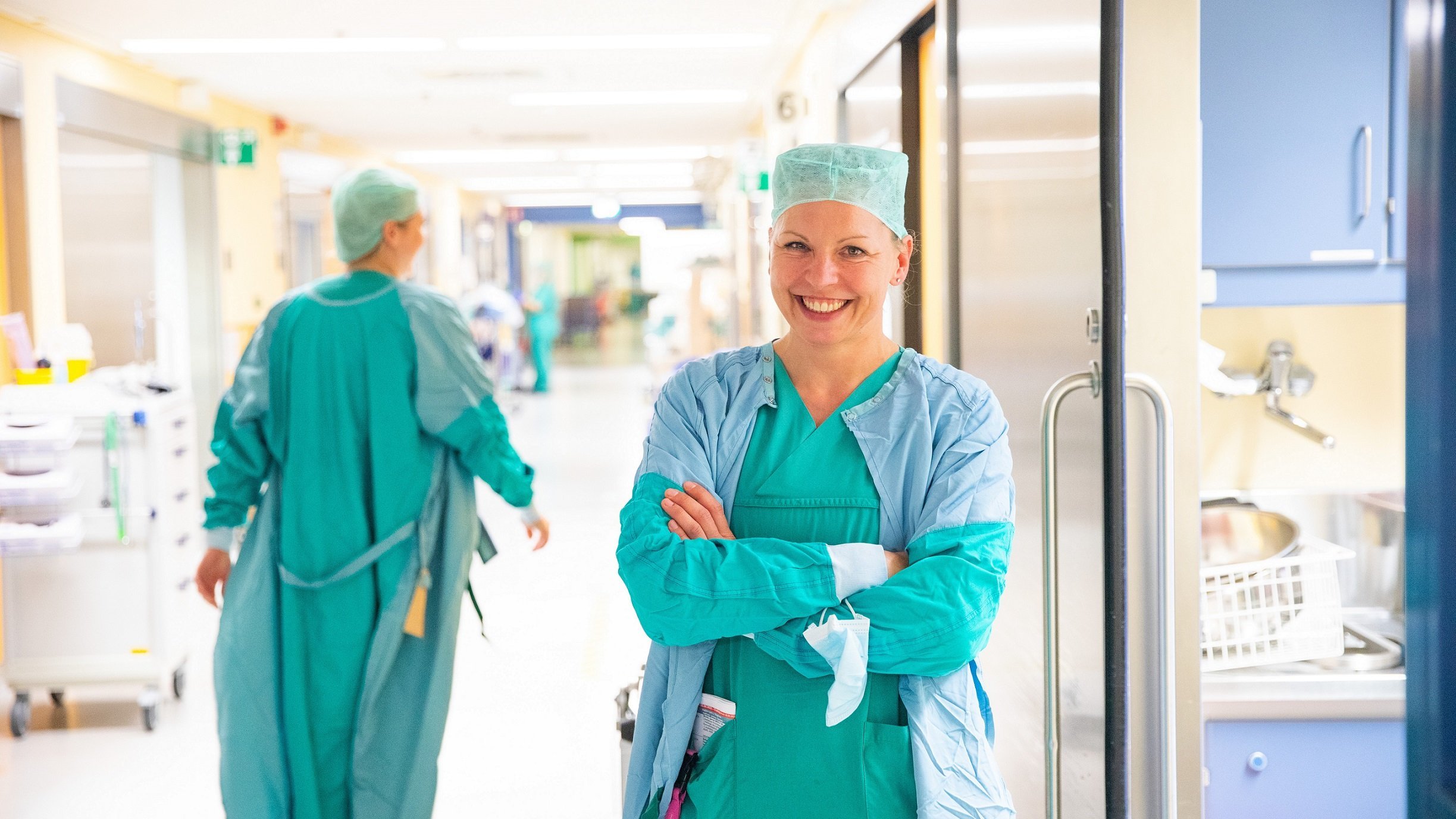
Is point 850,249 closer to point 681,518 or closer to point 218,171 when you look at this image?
point 681,518

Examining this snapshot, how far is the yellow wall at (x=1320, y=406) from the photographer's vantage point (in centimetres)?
307

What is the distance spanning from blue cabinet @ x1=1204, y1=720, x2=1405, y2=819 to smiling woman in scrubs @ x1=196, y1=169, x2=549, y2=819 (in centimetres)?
169

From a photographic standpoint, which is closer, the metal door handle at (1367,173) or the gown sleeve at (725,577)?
the gown sleeve at (725,577)

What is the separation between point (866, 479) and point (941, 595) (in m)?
0.20

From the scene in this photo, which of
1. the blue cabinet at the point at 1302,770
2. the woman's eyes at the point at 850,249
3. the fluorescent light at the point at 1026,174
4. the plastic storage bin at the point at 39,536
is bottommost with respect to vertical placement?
the blue cabinet at the point at 1302,770

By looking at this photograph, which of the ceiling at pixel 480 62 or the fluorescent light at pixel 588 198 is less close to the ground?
the fluorescent light at pixel 588 198

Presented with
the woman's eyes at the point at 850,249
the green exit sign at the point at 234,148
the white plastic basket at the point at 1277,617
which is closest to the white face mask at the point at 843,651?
the woman's eyes at the point at 850,249

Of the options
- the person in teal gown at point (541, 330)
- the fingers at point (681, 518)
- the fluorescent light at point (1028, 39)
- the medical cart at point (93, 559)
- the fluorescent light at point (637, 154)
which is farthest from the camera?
the person in teal gown at point (541, 330)

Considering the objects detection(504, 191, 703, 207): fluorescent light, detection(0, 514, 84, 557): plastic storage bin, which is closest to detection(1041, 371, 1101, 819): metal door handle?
detection(0, 514, 84, 557): plastic storage bin

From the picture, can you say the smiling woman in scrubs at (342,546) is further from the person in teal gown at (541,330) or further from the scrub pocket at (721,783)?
the person in teal gown at (541,330)

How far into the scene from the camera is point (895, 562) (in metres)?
1.63

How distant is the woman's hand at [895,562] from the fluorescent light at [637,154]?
11.7 meters

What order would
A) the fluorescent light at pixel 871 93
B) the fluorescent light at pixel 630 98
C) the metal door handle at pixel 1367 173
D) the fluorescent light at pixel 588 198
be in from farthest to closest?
the fluorescent light at pixel 588 198 < the fluorescent light at pixel 630 98 < the fluorescent light at pixel 871 93 < the metal door handle at pixel 1367 173

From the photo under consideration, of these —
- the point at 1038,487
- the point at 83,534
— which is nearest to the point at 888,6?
the point at 1038,487
